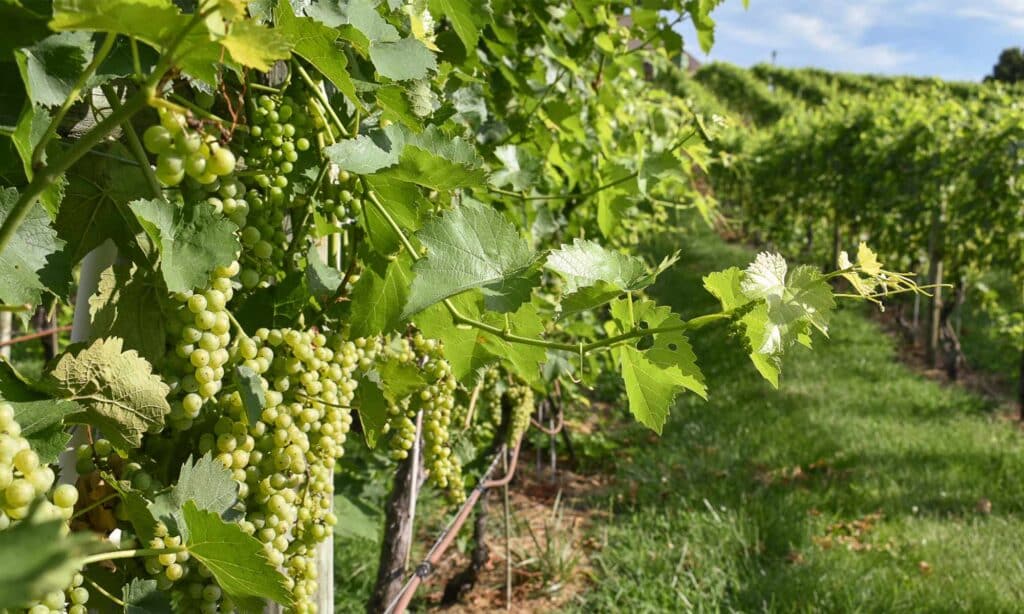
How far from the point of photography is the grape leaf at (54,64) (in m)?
0.63

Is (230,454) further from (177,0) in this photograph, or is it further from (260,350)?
(177,0)

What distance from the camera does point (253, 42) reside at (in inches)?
20.1

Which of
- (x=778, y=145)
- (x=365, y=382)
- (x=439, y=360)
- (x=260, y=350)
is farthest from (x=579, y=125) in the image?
(x=778, y=145)

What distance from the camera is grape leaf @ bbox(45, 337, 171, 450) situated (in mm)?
784

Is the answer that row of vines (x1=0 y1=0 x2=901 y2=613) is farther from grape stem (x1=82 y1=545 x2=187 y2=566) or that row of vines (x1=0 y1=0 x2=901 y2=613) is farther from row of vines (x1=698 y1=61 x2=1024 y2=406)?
row of vines (x1=698 y1=61 x2=1024 y2=406)

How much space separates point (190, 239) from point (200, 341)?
11 centimetres

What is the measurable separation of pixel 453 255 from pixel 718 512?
4035mm

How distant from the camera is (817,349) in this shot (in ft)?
26.9

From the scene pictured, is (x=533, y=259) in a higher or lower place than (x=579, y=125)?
lower

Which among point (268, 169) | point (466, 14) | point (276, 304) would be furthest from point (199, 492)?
point (466, 14)

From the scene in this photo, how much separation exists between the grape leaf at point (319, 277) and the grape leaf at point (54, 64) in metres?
0.45

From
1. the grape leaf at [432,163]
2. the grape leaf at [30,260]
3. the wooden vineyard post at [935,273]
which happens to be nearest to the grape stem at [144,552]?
the grape leaf at [30,260]

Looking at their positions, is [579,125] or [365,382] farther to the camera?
[579,125]

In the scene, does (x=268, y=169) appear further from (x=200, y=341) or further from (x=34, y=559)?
(x=34, y=559)
